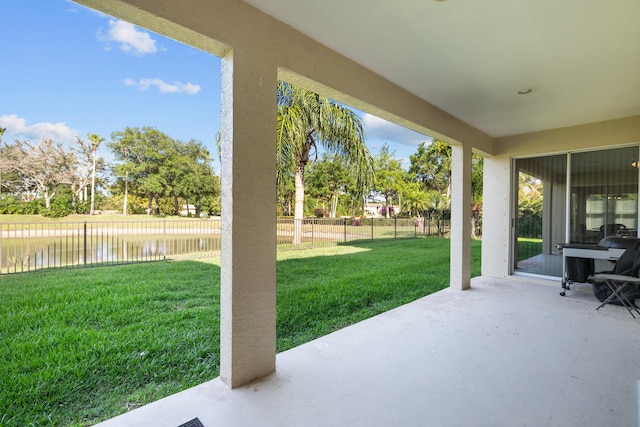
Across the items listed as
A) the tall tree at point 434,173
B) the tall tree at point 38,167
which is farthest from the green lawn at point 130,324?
the tall tree at point 434,173

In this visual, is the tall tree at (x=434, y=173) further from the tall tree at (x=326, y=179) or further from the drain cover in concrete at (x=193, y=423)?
the drain cover in concrete at (x=193, y=423)

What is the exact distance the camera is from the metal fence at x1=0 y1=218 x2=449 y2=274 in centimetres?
598

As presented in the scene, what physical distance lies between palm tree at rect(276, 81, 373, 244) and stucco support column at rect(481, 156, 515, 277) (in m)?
4.31

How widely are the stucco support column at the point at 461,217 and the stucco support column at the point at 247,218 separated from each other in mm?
3418

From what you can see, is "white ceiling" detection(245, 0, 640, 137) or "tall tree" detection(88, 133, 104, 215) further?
"tall tree" detection(88, 133, 104, 215)

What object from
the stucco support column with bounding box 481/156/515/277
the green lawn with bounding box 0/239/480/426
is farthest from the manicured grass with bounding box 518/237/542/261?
the green lawn with bounding box 0/239/480/426

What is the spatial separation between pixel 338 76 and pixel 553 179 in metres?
4.74

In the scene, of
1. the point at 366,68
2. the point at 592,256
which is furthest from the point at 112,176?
the point at 592,256

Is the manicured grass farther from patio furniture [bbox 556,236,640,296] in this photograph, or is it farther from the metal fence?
the metal fence

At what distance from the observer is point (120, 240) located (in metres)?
7.51

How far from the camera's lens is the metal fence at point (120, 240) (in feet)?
19.6

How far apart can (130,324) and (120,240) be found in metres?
5.41

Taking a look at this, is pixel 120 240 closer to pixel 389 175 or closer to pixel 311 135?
pixel 311 135

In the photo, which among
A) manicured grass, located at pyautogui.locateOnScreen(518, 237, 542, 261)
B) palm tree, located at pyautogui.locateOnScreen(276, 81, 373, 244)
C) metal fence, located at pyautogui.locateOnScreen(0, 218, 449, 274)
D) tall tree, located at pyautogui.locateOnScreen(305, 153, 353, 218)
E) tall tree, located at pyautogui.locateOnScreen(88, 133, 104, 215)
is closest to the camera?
manicured grass, located at pyautogui.locateOnScreen(518, 237, 542, 261)
